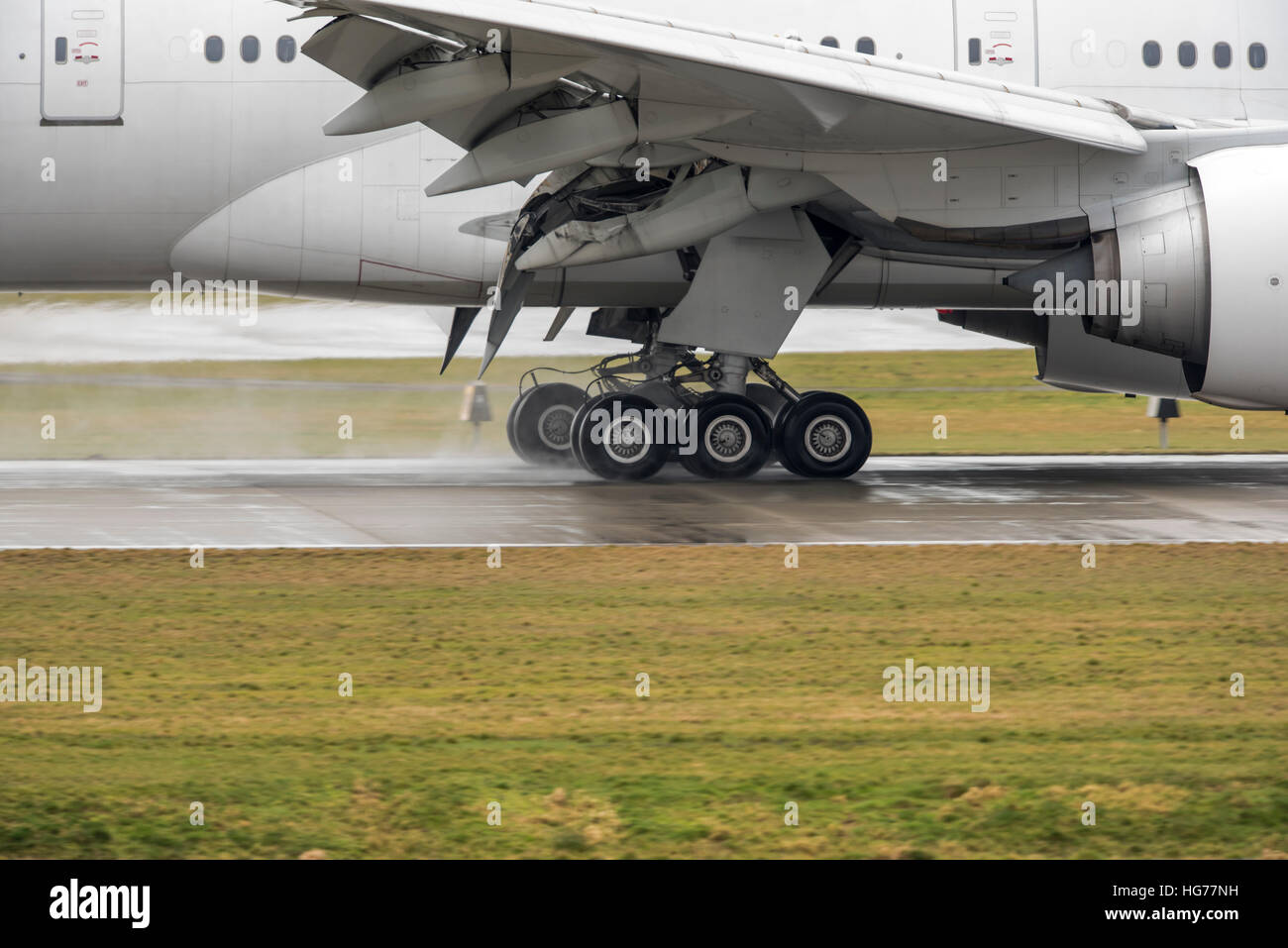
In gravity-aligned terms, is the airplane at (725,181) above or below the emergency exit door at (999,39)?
below

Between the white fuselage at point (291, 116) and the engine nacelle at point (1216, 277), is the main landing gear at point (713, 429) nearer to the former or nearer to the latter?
the white fuselage at point (291, 116)

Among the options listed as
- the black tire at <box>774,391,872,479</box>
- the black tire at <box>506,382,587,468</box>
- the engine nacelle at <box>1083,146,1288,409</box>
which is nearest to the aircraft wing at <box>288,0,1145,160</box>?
the engine nacelle at <box>1083,146,1288,409</box>

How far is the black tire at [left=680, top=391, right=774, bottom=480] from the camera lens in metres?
15.2

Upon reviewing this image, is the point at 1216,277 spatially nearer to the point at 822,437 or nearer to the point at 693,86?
the point at 822,437

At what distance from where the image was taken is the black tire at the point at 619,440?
1510cm

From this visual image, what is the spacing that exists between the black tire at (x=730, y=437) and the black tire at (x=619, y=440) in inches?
Answer: 17.1

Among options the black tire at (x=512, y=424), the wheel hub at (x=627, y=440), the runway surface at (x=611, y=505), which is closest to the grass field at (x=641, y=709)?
the runway surface at (x=611, y=505)

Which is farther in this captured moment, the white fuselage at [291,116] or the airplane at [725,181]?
the white fuselage at [291,116]

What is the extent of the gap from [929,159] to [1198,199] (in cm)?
234

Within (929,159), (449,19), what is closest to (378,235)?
(449,19)

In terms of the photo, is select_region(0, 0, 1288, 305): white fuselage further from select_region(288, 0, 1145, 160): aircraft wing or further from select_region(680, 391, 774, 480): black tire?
select_region(288, 0, 1145, 160): aircraft wing

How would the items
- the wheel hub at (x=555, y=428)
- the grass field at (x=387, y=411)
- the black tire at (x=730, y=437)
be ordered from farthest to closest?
the grass field at (x=387, y=411) < the wheel hub at (x=555, y=428) < the black tire at (x=730, y=437)

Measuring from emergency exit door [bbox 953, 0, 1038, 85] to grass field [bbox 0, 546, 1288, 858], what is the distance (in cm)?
646
